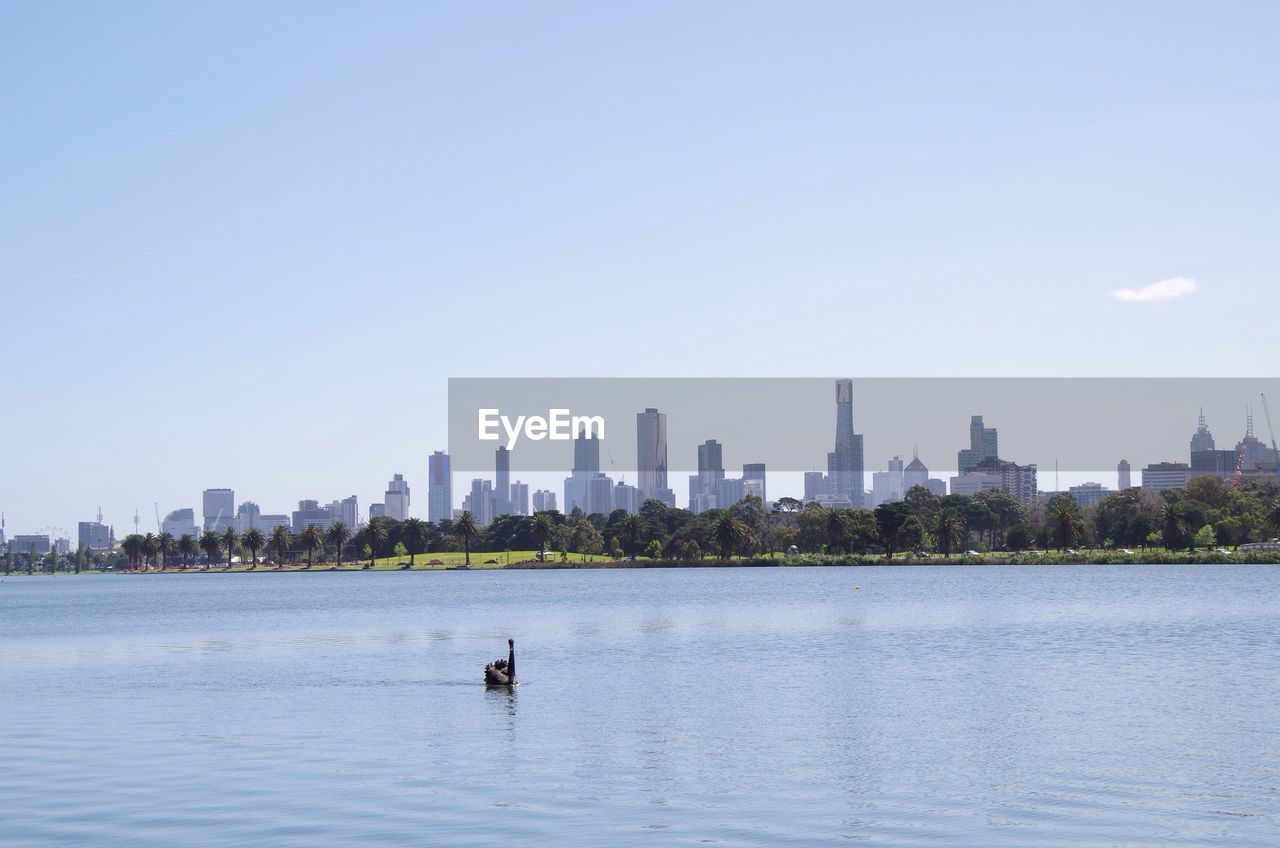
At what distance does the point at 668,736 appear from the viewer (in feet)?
130

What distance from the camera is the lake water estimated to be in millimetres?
27953

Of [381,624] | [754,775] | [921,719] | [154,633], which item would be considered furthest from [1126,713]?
[154,633]

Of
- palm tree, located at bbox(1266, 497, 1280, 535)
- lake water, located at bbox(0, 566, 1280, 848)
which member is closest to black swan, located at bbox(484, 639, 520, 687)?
lake water, located at bbox(0, 566, 1280, 848)

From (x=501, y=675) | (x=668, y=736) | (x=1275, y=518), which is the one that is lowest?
(x=668, y=736)

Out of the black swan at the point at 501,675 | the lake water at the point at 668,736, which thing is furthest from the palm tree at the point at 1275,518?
the black swan at the point at 501,675

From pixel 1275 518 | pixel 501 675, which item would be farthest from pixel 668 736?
pixel 1275 518

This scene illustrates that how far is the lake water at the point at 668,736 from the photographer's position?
27953 mm

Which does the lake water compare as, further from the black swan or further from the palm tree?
the palm tree

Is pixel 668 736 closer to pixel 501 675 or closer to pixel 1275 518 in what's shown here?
pixel 501 675

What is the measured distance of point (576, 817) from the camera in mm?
28531

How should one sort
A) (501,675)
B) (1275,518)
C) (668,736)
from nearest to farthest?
(668,736), (501,675), (1275,518)

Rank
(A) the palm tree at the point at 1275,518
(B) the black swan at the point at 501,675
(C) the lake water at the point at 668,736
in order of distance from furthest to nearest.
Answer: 1. (A) the palm tree at the point at 1275,518
2. (B) the black swan at the point at 501,675
3. (C) the lake water at the point at 668,736

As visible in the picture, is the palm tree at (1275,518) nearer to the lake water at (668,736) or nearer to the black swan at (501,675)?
the lake water at (668,736)

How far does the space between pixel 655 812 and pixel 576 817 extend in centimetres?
178
